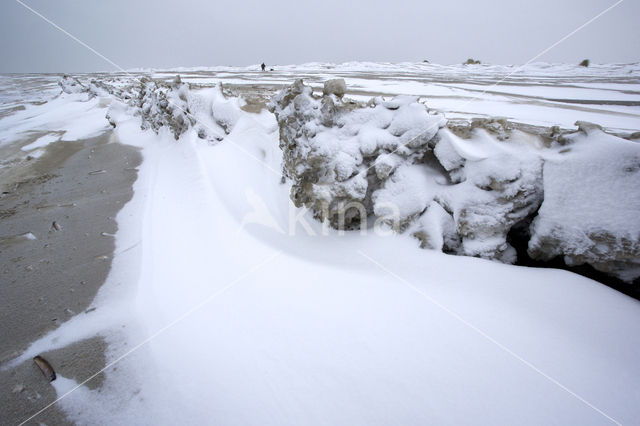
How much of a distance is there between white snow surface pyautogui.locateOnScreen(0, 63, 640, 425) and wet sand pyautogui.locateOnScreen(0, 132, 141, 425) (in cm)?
14

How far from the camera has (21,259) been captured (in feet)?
10.7

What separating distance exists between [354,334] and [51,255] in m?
4.08

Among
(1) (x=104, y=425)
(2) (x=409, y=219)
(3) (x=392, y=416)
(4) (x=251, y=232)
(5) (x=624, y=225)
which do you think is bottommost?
(1) (x=104, y=425)

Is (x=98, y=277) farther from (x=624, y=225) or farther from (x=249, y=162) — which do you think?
(x=624, y=225)

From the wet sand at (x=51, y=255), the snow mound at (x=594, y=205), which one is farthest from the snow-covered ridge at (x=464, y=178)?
the wet sand at (x=51, y=255)

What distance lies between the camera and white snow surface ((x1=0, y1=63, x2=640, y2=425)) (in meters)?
1.55

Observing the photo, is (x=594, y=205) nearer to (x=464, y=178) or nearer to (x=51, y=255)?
(x=464, y=178)

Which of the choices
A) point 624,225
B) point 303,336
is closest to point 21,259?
point 303,336

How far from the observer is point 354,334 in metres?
1.97

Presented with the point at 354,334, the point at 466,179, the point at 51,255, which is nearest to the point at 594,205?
the point at 466,179

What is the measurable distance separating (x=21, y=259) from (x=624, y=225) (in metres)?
6.38

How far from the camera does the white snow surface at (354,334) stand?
5.09 feet

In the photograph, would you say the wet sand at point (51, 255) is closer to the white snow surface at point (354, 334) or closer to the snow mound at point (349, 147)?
the white snow surface at point (354, 334)

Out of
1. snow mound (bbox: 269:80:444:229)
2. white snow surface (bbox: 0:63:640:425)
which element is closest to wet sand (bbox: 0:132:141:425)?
white snow surface (bbox: 0:63:640:425)
